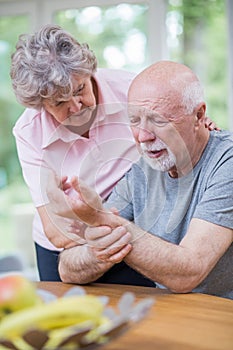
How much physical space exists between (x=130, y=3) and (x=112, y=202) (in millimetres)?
2883

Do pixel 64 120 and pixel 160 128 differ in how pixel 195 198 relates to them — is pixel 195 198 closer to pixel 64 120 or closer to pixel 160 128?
pixel 160 128

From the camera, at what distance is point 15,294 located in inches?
32.5

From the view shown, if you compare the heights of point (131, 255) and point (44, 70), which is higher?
point (44, 70)

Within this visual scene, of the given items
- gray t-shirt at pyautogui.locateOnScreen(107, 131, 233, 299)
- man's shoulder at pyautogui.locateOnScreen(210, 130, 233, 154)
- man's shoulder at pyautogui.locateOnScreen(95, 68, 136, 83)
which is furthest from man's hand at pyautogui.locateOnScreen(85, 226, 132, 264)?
man's shoulder at pyautogui.locateOnScreen(95, 68, 136, 83)

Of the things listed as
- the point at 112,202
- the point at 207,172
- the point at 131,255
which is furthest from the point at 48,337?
the point at 112,202

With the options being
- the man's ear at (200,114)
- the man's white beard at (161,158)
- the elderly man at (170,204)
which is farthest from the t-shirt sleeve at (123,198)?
the man's ear at (200,114)

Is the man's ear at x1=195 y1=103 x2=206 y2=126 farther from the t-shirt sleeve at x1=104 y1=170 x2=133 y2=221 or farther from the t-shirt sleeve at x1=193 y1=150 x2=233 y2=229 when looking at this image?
the t-shirt sleeve at x1=104 y1=170 x2=133 y2=221

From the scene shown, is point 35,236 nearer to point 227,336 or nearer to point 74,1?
point 227,336

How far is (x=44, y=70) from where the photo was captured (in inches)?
70.1

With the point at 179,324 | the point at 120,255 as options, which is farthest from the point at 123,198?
the point at 179,324

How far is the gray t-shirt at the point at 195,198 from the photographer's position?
1596mm

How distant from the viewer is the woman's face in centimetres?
181

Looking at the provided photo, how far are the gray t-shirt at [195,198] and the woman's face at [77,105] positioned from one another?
21cm

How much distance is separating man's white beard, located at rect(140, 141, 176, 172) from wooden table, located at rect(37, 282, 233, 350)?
0.35 m
